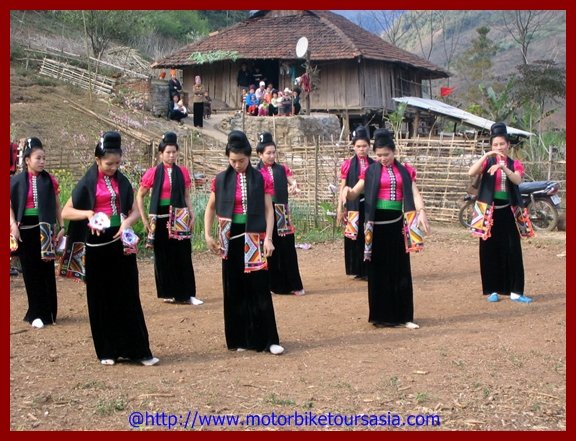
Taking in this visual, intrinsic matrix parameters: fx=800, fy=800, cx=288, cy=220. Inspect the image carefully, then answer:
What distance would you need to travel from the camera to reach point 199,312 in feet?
28.8

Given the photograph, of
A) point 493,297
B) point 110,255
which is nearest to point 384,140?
point 493,297

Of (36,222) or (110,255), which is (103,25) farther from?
(110,255)

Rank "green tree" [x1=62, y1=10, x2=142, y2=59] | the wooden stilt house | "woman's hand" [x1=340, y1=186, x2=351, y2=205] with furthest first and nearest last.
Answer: "green tree" [x1=62, y1=10, x2=142, y2=59]
the wooden stilt house
"woman's hand" [x1=340, y1=186, x2=351, y2=205]

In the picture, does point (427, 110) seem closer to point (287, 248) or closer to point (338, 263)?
point (338, 263)

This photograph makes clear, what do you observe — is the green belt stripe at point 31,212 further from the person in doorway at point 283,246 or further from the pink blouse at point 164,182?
the person in doorway at point 283,246

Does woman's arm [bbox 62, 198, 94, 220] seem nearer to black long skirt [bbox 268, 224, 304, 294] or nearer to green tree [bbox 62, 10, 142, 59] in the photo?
black long skirt [bbox 268, 224, 304, 294]

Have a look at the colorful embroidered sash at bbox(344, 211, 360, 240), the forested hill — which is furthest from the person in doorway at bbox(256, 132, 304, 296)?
the forested hill

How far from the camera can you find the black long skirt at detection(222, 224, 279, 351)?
6773 mm

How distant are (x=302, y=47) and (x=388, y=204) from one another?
2010 centimetres

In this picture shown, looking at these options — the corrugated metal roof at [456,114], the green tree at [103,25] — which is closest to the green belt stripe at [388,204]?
the corrugated metal roof at [456,114]

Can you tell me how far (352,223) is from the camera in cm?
1029

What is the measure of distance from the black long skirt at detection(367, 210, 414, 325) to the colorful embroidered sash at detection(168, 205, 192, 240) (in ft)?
7.64

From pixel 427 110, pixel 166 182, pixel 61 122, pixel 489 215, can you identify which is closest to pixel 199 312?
pixel 166 182

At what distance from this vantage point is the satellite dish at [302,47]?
26864mm
